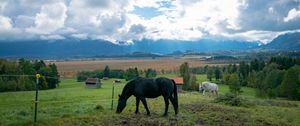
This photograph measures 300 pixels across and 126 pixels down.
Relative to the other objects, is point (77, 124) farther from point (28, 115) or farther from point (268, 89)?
point (268, 89)

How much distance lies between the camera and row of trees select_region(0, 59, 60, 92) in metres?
48.2

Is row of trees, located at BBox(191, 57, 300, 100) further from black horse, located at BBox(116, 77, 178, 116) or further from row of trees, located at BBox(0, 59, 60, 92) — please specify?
black horse, located at BBox(116, 77, 178, 116)

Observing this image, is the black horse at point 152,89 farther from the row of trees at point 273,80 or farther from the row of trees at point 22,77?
the row of trees at point 273,80

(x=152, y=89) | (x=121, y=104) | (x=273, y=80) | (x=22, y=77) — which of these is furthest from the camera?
(x=273, y=80)

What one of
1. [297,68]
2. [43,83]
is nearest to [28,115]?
[43,83]

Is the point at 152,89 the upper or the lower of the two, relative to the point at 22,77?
upper

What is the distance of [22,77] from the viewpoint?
179 feet

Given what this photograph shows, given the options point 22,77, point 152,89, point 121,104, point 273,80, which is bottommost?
point 273,80

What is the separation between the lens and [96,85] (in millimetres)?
75375

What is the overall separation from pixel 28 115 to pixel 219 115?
10.3 m

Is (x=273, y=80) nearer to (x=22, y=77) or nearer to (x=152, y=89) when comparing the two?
(x=22, y=77)

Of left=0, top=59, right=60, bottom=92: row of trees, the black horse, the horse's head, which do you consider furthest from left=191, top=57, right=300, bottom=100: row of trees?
the horse's head

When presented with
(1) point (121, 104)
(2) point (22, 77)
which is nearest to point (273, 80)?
(2) point (22, 77)

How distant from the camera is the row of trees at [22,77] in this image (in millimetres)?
48250
